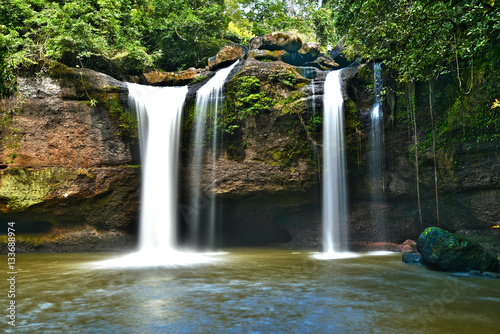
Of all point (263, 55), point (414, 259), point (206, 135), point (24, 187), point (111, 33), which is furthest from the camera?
point (111, 33)

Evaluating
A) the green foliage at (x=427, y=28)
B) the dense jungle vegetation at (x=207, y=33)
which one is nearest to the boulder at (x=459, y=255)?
the dense jungle vegetation at (x=207, y=33)

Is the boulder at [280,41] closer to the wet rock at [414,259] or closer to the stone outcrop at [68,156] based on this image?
the stone outcrop at [68,156]

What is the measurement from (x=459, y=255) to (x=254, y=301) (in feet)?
16.8

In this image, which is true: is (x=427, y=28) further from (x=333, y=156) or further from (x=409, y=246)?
(x=409, y=246)

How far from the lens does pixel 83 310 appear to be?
4.33 m

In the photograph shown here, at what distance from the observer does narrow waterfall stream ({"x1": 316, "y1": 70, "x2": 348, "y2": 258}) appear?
1238cm

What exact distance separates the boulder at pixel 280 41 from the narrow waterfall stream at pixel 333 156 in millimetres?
4668

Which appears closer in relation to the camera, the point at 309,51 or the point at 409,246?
the point at 409,246

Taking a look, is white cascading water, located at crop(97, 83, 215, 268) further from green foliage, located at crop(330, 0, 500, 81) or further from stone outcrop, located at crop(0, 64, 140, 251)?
green foliage, located at crop(330, 0, 500, 81)

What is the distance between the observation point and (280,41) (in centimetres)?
1634

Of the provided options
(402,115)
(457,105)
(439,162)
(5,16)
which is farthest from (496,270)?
(5,16)

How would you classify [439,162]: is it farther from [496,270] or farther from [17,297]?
[17,297]

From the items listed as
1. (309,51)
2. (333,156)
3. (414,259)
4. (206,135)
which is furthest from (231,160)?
(309,51)

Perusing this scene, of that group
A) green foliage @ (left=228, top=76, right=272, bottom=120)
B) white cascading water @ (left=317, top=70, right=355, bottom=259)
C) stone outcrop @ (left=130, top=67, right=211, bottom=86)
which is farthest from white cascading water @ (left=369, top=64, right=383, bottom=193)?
stone outcrop @ (left=130, top=67, right=211, bottom=86)
